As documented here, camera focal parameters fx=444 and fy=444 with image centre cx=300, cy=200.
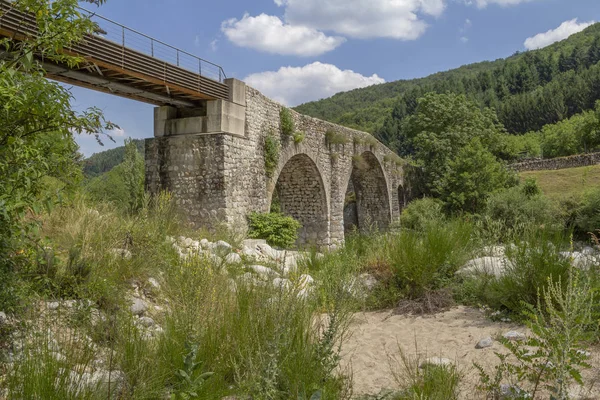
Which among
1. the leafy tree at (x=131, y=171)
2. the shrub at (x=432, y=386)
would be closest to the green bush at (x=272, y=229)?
the leafy tree at (x=131, y=171)

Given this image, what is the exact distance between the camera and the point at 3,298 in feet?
9.12

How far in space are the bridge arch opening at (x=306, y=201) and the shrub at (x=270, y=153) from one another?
3.34 metres

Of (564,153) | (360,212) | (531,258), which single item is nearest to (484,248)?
(531,258)

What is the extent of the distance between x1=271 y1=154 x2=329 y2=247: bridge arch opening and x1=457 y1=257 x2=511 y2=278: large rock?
31.6 feet

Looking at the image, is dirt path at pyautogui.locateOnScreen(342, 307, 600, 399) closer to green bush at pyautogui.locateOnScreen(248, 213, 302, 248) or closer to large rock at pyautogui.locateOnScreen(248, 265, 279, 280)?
large rock at pyautogui.locateOnScreen(248, 265, 279, 280)

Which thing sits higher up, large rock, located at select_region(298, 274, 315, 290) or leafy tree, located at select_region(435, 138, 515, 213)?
leafy tree, located at select_region(435, 138, 515, 213)

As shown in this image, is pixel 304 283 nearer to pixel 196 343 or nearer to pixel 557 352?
pixel 196 343

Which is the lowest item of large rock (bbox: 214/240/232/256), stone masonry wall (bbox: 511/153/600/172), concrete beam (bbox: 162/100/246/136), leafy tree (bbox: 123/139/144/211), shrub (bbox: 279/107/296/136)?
large rock (bbox: 214/240/232/256)

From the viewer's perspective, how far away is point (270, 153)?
1191 centimetres

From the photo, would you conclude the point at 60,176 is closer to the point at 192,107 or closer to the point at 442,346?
the point at 442,346

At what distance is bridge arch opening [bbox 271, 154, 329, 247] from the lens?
51.5 ft

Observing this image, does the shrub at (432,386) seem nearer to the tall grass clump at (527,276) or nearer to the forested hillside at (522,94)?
the tall grass clump at (527,276)

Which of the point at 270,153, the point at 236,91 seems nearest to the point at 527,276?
the point at 236,91

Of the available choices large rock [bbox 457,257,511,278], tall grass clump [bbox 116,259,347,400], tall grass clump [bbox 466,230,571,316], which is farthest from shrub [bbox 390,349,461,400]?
large rock [bbox 457,257,511,278]
